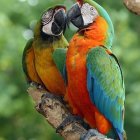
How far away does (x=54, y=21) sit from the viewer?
3.65m

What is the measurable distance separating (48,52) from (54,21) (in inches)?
7.4

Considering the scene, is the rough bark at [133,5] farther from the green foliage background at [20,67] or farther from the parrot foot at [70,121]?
the green foliage background at [20,67]

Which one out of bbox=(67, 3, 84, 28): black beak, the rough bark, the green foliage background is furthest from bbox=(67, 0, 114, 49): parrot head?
the green foliage background

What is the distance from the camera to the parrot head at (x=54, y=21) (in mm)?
3596

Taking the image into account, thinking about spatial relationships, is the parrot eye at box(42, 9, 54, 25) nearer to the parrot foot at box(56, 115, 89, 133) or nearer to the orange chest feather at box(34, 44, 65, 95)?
the orange chest feather at box(34, 44, 65, 95)

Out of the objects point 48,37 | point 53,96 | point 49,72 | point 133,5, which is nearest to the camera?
point 133,5

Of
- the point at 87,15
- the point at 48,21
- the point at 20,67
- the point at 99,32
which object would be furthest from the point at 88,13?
the point at 20,67

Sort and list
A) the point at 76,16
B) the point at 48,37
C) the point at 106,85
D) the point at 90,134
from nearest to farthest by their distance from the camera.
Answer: the point at 90,134
the point at 106,85
the point at 76,16
the point at 48,37

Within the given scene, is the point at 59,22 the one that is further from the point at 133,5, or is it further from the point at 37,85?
the point at 133,5

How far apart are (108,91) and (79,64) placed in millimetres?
206

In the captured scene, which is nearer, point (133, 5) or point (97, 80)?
point (133, 5)

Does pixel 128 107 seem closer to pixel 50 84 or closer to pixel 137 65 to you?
pixel 137 65

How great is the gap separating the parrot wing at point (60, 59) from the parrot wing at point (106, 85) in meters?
0.23

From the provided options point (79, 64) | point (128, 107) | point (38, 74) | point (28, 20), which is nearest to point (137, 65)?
point (128, 107)
